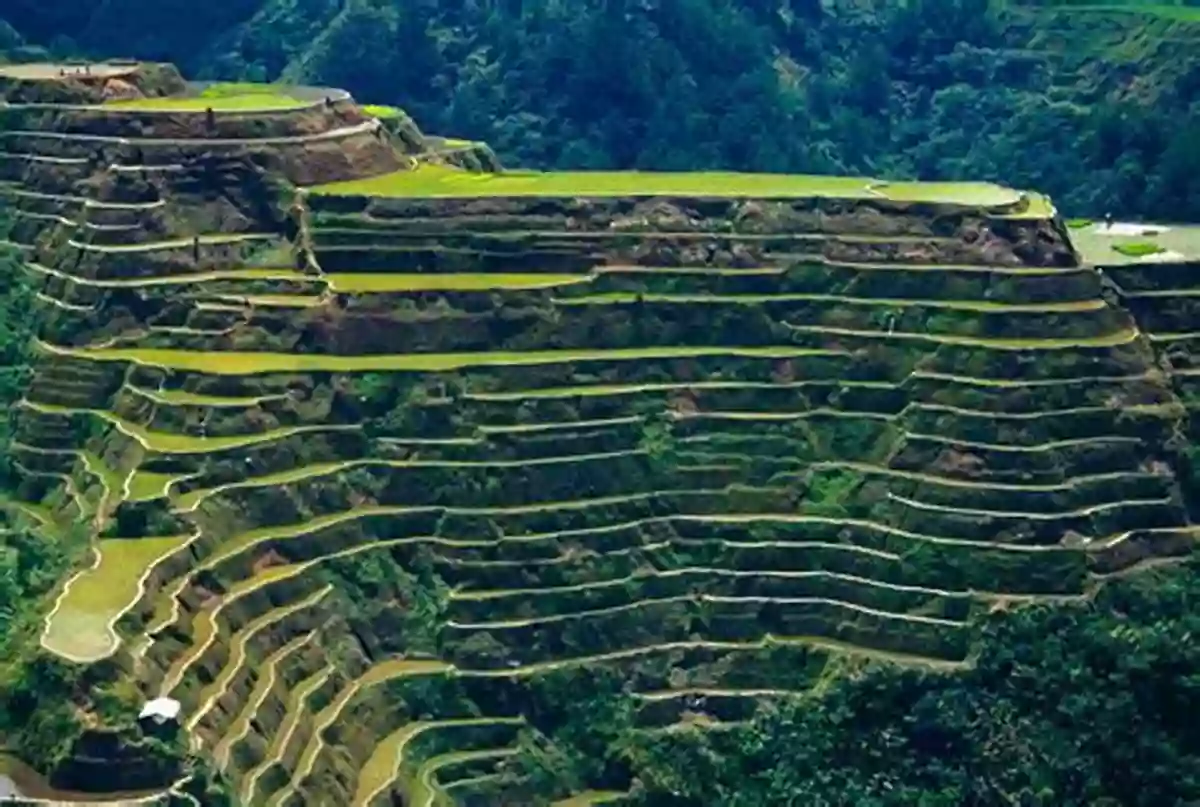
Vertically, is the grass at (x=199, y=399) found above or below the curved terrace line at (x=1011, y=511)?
below

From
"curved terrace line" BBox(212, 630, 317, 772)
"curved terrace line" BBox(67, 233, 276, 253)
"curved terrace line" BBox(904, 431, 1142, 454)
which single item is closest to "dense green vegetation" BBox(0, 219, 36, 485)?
"curved terrace line" BBox(67, 233, 276, 253)

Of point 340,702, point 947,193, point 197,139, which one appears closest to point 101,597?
point 340,702

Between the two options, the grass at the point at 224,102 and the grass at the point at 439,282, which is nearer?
the grass at the point at 439,282

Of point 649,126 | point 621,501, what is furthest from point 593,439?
point 649,126

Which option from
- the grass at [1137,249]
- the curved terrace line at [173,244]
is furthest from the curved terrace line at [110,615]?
the grass at [1137,249]

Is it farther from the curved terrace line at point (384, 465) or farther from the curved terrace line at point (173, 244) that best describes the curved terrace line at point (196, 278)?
the curved terrace line at point (384, 465)

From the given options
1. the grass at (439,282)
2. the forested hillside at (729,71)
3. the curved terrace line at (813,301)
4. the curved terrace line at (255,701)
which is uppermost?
the curved terrace line at (813,301)

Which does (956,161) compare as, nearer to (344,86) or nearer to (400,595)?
(344,86)
